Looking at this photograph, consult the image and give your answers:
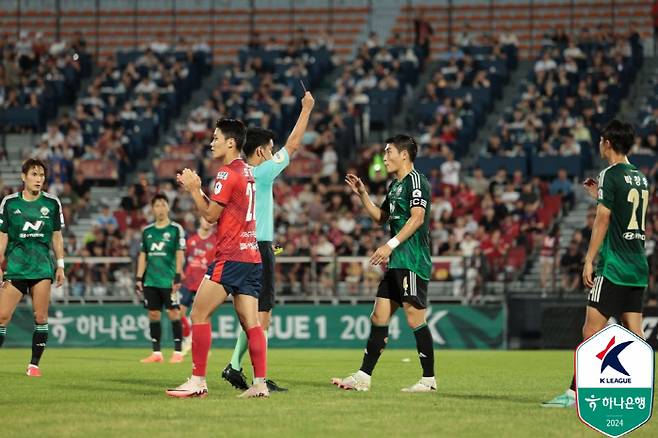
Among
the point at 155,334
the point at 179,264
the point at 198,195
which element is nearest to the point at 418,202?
the point at 198,195

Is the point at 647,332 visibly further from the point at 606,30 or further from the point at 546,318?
the point at 606,30

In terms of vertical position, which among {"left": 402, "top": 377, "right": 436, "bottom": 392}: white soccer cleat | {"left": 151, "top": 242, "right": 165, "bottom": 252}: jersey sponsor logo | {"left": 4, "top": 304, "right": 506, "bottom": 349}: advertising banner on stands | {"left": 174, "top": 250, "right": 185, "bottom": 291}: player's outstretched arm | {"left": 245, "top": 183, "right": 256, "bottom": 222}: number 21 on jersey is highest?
{"left": 245, "top": 183, "right": 256, "bottom": 222}: number 21 on jersey

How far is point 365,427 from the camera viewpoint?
912 centimetres

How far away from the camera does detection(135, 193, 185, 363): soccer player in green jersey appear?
1958 cm

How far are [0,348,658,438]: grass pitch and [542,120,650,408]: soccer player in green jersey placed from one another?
918 millimetres

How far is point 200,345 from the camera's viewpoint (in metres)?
11.1

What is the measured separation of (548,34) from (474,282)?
12.0 meters

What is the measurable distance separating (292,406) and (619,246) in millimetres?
3074

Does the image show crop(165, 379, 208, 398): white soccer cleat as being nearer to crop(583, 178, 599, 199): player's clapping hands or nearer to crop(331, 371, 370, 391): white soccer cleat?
crop(331, 371, 370, 391): white soccer cleat

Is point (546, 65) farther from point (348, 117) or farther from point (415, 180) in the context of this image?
point (415, 180)

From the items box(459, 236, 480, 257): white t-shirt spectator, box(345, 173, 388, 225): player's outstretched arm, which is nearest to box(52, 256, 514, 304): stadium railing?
box(459, 236, 480, 257): white t-shirt spectator

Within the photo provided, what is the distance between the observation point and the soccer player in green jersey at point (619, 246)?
1034cm

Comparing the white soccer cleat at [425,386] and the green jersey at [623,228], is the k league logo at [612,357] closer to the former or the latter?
the green jersey at [623,228]

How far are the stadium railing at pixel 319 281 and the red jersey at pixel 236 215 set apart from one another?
47.6 feet
